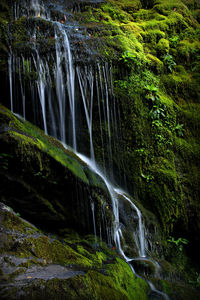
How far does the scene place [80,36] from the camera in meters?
7.16

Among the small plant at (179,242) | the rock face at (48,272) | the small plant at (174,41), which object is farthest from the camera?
the small plant at (174,41)

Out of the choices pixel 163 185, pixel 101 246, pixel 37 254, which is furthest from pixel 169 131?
pixel 37 254

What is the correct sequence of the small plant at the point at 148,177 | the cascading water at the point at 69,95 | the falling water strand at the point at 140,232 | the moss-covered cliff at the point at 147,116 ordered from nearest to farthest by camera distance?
the falling water strand at the point at 140,232, the moss-covered cliff at the point at 147,116, the cascading water at the point at 69,95, the small plant at the point at 148,177

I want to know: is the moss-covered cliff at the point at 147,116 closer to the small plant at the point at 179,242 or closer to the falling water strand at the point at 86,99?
the small plant at the point at 179,242

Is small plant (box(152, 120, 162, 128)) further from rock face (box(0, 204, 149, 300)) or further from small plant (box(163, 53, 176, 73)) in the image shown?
rock face (box(0, 204, 149, 300))

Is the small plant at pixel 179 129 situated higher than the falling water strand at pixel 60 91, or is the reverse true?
the falling water strand at pixel 60 91

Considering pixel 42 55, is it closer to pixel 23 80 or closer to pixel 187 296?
pixel 23 80

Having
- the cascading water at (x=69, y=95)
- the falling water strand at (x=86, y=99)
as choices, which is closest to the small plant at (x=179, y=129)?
the cascading water at (x=69, y=95)

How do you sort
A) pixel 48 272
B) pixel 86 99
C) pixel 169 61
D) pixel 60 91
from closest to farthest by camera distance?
pixel 48 272
pixel 60 91
pixel 86 99
pixel 169 61

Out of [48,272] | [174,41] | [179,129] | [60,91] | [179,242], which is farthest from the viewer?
[174,41]

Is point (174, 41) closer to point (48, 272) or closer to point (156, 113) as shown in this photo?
point (156, 113)

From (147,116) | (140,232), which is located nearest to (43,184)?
(140,232)

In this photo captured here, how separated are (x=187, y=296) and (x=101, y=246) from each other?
1820 mm

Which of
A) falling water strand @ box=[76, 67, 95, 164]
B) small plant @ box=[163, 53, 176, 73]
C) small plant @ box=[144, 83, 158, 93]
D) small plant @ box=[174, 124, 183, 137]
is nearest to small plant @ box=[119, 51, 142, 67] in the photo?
small plant @ box=[144, 83, 158, 93]
